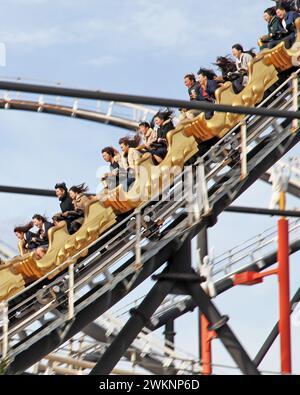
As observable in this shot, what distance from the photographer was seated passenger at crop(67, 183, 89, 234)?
18047mm

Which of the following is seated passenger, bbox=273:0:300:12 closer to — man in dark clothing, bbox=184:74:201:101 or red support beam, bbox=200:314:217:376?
man in dark clothing, bbox=184:74:201:101

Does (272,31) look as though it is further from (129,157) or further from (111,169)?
(111,169)

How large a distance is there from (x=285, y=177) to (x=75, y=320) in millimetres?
2986

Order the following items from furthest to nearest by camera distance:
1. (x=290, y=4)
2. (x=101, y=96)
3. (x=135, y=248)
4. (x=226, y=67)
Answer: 1. (x=290, y=4)
2. (x=226, y=67)
3. (x=135, y=248)
4. (x=101, y=96)

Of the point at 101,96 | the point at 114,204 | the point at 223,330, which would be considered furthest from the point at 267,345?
the point at 101,96

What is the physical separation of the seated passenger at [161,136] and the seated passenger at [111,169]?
1.32 feet

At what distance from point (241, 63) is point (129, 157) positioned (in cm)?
235

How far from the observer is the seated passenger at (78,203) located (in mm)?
18047

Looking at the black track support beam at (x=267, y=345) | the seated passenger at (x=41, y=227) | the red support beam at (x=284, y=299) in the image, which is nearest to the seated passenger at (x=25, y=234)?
the seated passenger at (x=41, y=227)

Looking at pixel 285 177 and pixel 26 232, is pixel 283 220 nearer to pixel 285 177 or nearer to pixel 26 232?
pixel 285 177

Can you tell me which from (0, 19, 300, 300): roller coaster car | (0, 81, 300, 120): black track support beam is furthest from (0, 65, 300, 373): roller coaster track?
(0, 81, 300, 120): black track support beam

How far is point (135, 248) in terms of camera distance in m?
17.7

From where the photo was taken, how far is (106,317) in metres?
22.1

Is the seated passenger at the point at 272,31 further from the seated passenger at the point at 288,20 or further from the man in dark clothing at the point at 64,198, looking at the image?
the man in dark clothing at the point at 64,198
